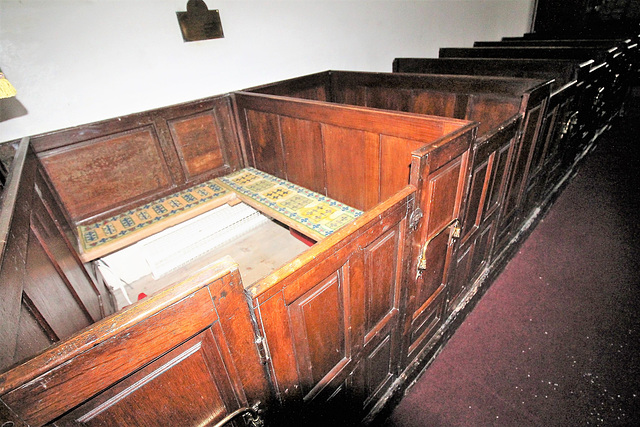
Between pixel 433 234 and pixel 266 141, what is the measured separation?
1.74 meters

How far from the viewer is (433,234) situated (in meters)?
1.65

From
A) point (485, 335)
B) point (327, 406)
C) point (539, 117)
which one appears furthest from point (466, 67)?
point (327, 406)

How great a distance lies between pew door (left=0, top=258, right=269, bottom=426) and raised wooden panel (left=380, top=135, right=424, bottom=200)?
Result: 1360mm

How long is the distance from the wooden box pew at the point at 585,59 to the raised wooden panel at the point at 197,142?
3.52 m

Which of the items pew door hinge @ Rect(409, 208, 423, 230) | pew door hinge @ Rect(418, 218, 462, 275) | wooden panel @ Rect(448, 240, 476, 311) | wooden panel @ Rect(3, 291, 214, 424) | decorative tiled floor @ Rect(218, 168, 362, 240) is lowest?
wooden panel @ Rect(448, 240, 476, 311)

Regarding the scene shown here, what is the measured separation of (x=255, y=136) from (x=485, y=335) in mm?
2531

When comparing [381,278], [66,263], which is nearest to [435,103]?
[381,278]

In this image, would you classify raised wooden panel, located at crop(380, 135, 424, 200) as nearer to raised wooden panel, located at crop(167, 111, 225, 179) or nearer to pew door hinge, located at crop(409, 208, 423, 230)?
pew door hinge, located at crop(409, 208, 423, 230)

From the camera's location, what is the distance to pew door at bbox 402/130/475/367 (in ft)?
4.58

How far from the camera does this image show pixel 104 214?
2.44 metres

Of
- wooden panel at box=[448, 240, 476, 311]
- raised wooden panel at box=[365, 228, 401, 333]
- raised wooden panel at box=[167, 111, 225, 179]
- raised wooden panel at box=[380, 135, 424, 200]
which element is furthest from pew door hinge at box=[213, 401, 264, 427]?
raised wooden panel at box=[167, 111, 225, 179]

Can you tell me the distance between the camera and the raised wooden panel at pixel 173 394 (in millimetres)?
756

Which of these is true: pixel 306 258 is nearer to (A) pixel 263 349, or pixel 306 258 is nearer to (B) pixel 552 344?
(A) pixel 263 349

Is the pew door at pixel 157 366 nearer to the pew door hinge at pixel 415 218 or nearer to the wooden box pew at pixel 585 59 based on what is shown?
the pew door hinge at pixel 415 218
